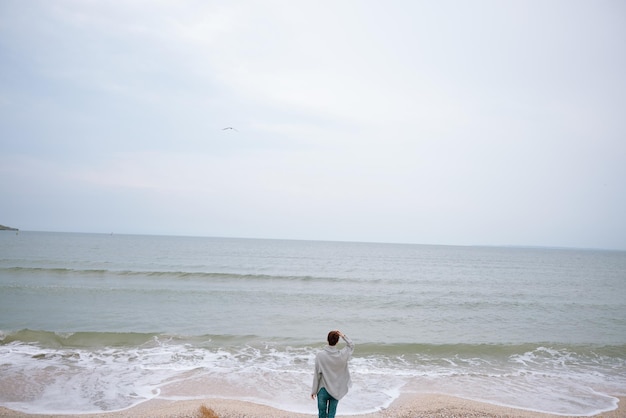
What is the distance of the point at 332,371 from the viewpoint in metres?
5.53

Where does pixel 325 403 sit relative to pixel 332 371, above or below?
below

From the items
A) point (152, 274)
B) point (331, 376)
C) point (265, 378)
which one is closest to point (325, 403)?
point (331, 376)

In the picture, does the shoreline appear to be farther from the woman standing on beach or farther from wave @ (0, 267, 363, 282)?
wave @ (0, 267, 363, 282)

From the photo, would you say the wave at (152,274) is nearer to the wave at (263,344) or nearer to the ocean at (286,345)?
the ocean at (286,345)

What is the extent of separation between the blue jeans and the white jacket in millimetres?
80

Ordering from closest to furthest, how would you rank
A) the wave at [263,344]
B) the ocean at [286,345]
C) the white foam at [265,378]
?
the white foam at [265,378], the ocean at [286,345], the wave at [263,344]

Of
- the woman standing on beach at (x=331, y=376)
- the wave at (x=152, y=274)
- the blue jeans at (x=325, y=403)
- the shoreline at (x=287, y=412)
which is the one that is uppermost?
the woman standing on beach at (x=331, y=376)

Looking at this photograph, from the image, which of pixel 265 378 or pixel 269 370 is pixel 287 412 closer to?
pixel 265 378

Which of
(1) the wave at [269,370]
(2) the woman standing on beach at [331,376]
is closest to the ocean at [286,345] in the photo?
(1) the wave at [269,370]

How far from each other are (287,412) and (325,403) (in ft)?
9.55

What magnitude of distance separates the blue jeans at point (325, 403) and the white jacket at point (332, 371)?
3.2 inches

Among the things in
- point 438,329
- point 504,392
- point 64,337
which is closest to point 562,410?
point 504,392

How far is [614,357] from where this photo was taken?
1374 centimetres

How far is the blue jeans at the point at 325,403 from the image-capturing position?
557cm
